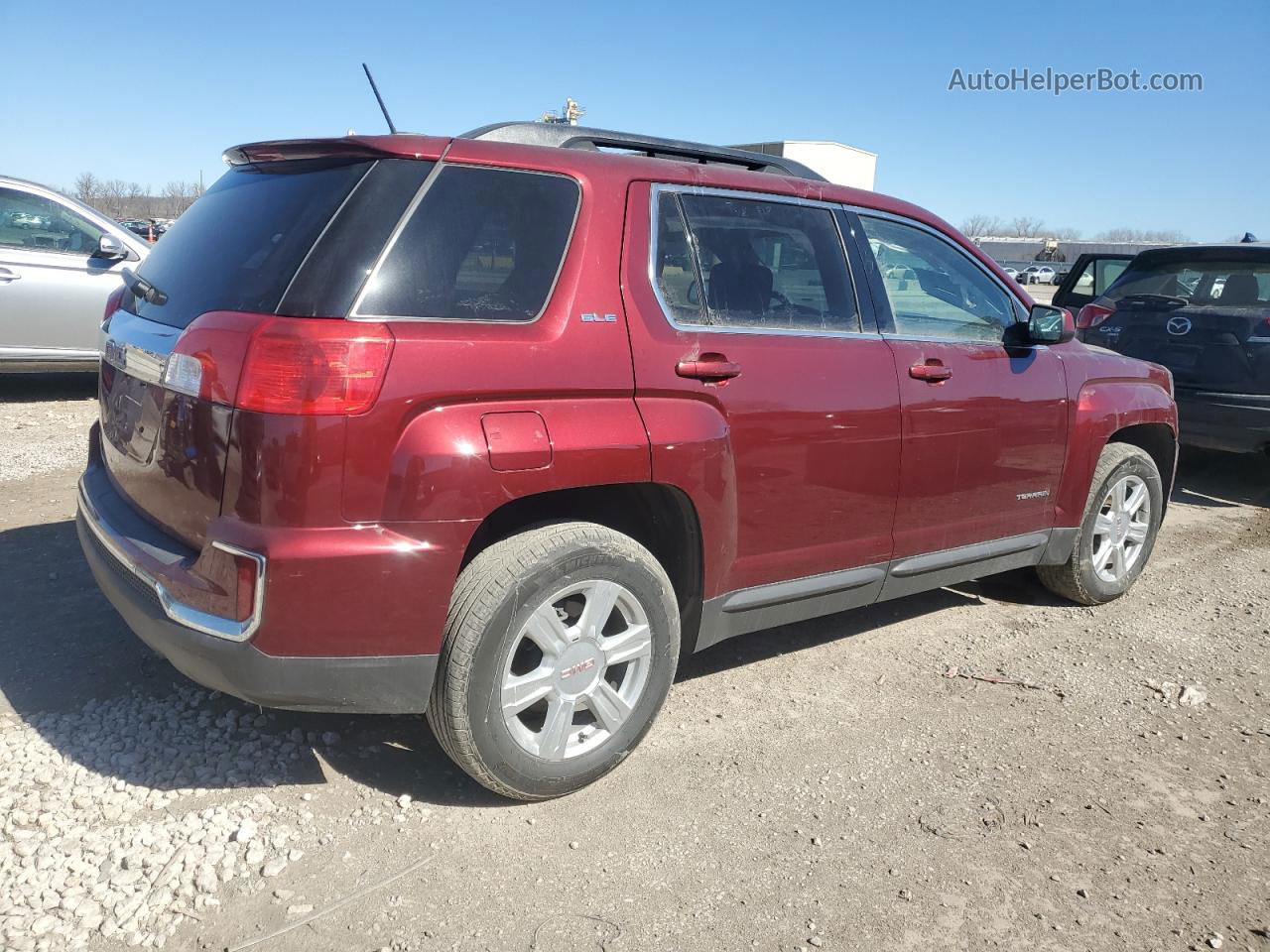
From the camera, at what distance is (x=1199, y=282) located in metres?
7.17

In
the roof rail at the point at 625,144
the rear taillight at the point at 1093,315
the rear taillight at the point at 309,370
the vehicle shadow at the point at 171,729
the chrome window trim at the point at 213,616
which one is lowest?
the vehicle shadow at the point at 171,729

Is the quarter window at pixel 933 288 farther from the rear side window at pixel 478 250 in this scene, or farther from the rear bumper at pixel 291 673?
the rear bumper at pixel 291 673

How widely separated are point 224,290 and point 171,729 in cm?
145

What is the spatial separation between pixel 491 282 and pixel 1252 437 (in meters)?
6.11

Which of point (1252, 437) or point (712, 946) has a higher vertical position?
point (1252, 437)

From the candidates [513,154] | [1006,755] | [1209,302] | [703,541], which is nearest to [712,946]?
[703,541]

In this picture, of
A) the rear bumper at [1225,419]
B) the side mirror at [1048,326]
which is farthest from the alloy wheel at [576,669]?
the rear bumper at [1225,419]

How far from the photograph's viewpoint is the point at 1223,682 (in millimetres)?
4051

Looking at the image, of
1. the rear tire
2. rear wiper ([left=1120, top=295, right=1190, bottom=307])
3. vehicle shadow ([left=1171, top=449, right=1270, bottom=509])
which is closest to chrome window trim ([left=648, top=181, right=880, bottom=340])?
the rear tire

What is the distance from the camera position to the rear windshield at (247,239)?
2.56 metres

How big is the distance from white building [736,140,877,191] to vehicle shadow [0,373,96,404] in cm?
1657

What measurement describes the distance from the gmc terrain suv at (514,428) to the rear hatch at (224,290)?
11 mm

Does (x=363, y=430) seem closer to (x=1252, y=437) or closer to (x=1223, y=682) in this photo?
(x=1223, y=682)

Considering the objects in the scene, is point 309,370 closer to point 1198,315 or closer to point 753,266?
point 753,266
